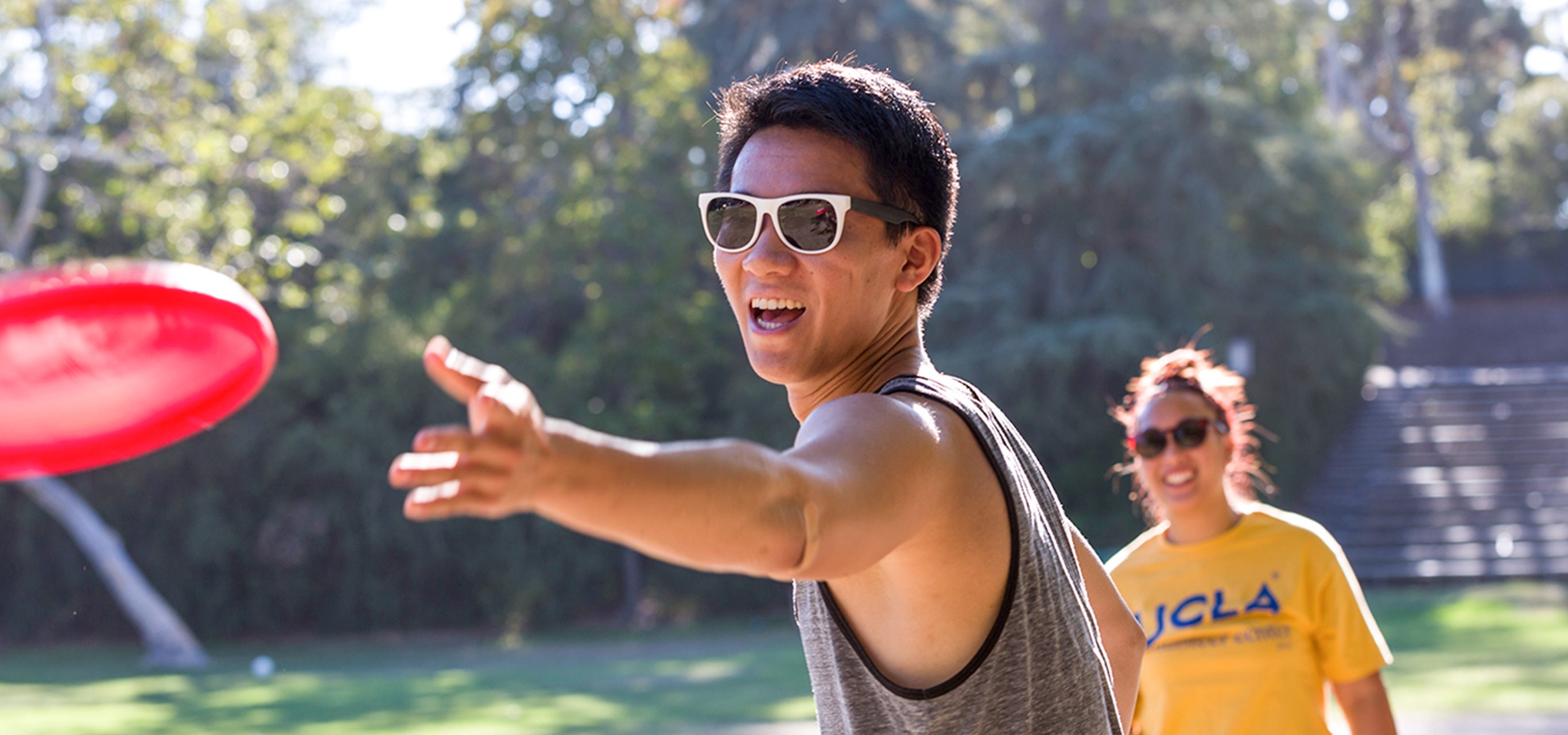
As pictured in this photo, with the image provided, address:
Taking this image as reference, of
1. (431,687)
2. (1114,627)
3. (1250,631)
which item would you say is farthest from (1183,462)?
(431,687)

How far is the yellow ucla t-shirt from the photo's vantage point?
3941 mm

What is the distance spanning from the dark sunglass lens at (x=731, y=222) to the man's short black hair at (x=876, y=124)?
0.07 metres

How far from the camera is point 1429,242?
127ft

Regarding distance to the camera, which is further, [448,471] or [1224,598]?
[1224,598]

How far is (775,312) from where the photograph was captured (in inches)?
78.2

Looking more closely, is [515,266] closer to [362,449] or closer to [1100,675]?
[362,449]

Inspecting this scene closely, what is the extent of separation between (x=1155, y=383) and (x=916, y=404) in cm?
305

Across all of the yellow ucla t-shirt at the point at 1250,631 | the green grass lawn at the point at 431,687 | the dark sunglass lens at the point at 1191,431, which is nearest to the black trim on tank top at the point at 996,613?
the yellow ucla t-shirt at the point at 1250,631

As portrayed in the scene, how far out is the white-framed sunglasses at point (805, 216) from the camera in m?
1.92

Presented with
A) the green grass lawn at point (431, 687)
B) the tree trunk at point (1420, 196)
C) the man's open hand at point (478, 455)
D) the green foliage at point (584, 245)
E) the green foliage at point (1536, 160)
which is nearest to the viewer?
the man's open hand at point (478, 455)

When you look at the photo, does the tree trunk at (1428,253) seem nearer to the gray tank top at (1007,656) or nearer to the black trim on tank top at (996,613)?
the gray tank top at (1007,656)

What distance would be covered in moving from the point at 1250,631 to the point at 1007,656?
2513mm

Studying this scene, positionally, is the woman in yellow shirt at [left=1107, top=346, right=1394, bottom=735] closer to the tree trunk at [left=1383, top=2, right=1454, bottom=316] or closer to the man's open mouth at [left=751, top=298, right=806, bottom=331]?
the man's open mouth at [left=751, top=298, right=806, bottom=331]

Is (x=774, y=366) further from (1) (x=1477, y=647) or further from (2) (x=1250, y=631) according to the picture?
(1) (x=1477, y=647)
